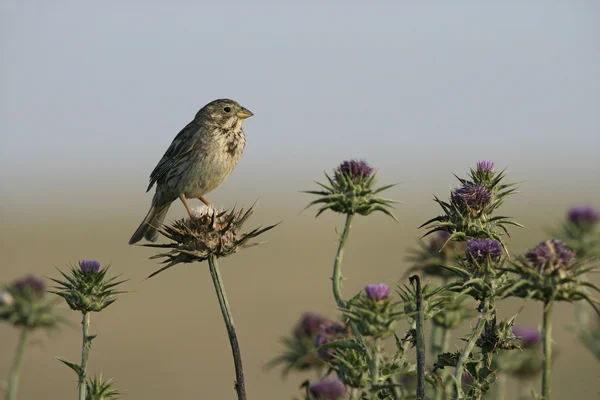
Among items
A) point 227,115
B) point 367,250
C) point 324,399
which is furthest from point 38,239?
point 324,399

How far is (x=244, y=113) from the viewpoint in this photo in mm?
10023

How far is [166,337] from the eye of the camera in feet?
106

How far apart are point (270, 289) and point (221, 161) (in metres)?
32.0

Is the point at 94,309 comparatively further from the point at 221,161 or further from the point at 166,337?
the point at 166,337

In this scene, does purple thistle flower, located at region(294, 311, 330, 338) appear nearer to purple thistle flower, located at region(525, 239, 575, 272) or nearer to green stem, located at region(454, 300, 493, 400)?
green stem, located at region(454, 300, 493, 400)

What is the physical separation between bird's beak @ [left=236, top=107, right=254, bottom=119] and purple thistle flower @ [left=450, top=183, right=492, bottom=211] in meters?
4.59

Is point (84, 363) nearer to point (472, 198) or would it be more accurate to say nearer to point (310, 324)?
point (472, 198)

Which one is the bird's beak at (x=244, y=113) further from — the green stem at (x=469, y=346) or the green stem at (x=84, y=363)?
the green stem at (x=469, y=346)

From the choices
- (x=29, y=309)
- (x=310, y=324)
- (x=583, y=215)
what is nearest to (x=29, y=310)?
(x=29, y=309)

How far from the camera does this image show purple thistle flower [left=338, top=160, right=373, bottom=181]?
563 centimetres

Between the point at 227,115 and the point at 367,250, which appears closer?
the point at 227,115

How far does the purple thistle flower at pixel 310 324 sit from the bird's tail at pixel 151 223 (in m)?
1.96

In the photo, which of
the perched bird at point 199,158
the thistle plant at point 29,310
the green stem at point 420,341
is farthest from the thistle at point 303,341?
the green stem at point 420,341

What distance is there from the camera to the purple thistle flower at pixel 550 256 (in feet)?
14.4
